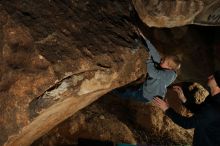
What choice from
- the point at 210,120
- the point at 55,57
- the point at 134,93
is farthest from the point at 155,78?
the point at 55,57

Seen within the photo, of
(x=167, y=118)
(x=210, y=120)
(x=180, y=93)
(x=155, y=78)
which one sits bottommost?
(x=167, y=118)

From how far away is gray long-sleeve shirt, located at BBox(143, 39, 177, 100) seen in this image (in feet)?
12.0

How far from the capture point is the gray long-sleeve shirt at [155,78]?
3.67 metres

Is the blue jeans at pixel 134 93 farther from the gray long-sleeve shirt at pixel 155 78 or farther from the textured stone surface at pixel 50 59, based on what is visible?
the textured stone surface at pixel 50 59

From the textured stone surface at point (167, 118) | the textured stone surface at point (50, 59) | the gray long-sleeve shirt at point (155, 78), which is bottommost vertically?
the textured stone surface at point (167, 118)

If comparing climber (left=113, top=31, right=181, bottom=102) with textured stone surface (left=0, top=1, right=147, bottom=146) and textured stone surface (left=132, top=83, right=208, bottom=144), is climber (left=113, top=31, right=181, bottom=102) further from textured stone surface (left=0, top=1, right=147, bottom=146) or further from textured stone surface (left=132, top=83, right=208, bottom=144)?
textured stone surface (left=132, top=83, right=208, bottom=144)

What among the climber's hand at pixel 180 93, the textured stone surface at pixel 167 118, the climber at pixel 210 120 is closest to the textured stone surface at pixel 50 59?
the climber at pixel 210 120

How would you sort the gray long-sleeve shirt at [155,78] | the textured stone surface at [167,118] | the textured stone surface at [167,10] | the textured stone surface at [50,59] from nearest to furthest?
the textured stone surface at [50,59], the gray long-sleeve shirt at [155,78], the textured stone surface at [167,10], the textured stone surface at [167,118]

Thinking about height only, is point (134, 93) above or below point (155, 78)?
below

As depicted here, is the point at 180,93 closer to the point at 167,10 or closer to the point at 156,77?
the point at 156,77

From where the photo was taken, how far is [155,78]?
382 centimetres

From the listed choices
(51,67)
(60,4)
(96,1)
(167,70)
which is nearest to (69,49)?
(51,67)

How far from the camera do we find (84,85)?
9.51 feet

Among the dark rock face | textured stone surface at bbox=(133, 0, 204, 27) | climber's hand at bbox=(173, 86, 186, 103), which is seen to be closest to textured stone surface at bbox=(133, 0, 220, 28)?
textured stone surface at bbox=(133, 0, 204, 27)
